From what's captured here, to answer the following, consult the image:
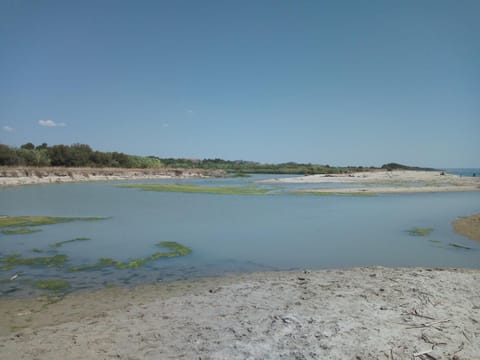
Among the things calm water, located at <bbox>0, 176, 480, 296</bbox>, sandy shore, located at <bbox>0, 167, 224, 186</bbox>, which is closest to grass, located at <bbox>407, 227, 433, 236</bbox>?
calm water, located at <bbox>0, 176, 480, 296</bbox>

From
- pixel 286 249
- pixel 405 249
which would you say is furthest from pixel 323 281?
pixel 405 249

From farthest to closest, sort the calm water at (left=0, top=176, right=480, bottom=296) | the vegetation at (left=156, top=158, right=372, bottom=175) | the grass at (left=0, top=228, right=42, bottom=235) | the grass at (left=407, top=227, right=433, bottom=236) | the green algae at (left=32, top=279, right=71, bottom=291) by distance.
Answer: the vegetation at (left=156, top=158, right=372, bottom=175) < the grass at (left=407, top=227, right=433, bottom=236) < the grass at (left=0, top=228, right=42, bottom=235) < the calm water at (left=0, top=176, right=480, bottom=296) < the green algae at (left=32, top=279, right=71, bottom=291)

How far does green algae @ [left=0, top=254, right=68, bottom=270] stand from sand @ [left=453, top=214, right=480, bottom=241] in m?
15.0

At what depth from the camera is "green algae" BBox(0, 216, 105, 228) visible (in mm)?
16953

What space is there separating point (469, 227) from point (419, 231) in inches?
108

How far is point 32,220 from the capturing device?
59.5 feet

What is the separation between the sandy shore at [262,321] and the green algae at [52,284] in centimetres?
83

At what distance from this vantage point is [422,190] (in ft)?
132

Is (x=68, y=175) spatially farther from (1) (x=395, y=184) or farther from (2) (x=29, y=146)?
(1) (x=395, y=184)

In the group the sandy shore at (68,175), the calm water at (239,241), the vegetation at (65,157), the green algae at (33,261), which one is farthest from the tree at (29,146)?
the green algae at (33,261)

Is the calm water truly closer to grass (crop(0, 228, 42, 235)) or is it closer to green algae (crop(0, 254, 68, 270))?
green algae (crop(0, 254, 68, 270))

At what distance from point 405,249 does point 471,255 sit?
1916 mm

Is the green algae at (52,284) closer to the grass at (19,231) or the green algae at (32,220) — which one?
the grass at (19,231)

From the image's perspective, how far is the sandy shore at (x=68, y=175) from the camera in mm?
49750
